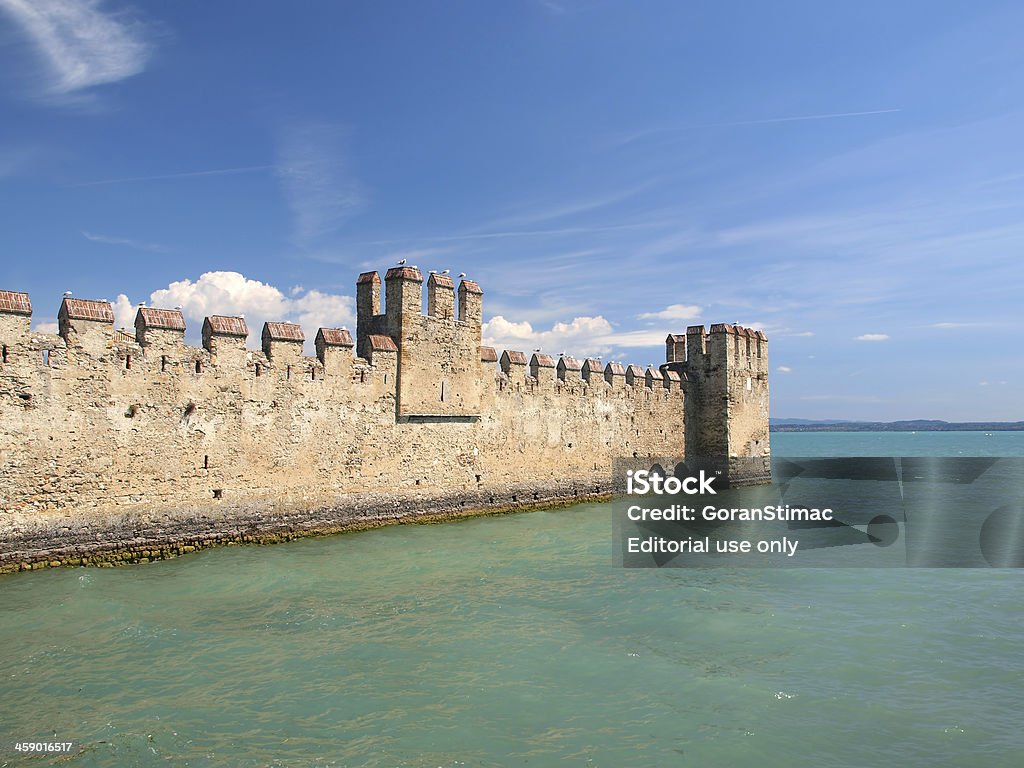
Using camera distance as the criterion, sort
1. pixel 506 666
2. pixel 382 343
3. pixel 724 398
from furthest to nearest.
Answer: pixel 724 398 → pixel 382 343 → pixel 506 666

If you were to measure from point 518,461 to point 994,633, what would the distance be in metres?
12.1

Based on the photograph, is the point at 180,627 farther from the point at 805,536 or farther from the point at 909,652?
the point at 805,536

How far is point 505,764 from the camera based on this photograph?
592cm

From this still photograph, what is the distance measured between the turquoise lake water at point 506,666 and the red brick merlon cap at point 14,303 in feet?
13.2

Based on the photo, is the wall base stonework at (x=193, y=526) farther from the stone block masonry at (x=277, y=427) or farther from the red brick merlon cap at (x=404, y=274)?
the red brick merlon cap at (x=404, y=274)

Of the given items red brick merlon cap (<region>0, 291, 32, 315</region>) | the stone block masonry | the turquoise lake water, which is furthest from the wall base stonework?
red brick merlon cap (<region>0, 291, 32, 315</region>)

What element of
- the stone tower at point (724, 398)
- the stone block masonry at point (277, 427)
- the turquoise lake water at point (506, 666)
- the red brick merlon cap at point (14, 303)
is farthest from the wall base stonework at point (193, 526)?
the stone tower at point (724, 398)

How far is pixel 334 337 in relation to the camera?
51.6 feet

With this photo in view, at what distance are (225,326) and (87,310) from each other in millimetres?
2371

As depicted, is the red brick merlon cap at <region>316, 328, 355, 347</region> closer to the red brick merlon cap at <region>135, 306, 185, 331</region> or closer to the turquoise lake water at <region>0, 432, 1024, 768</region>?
the red brick merlon cap at <region>135, 306, 185, 331</region>

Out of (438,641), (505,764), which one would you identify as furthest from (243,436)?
(505,764)

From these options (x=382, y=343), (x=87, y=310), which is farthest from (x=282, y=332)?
(x=87, y=310)

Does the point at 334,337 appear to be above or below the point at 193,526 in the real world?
above

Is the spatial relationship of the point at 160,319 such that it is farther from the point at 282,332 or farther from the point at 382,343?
Result: the point at 382,343
